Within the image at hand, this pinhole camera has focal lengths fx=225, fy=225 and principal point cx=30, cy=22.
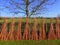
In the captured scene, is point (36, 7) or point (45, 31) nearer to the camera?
point (45, 31)

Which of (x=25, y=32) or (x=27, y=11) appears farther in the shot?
(x=27, y=11)

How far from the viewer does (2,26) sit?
16.3 meters

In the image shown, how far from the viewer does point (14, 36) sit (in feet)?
52.6

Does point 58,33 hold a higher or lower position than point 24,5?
lower

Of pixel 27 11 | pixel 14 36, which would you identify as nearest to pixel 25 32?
pixel 14 36

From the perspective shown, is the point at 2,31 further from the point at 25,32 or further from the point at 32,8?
the point at 32,8

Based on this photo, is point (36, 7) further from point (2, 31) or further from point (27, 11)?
point (2, 31)

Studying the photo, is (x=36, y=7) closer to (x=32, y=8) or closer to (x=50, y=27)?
(x=32, y=8)

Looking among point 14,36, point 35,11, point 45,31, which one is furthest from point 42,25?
point 35,11

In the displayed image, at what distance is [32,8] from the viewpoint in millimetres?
21203

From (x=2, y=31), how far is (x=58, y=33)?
13.3 ft

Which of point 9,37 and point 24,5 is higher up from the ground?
point 24,5

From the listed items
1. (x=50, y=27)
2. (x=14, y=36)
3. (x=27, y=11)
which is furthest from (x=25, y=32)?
(x=27, y=11)

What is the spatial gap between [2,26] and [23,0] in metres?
5.76
